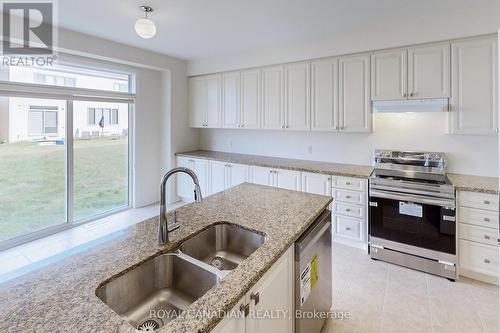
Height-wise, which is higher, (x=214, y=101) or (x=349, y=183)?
(x=214, y=101)

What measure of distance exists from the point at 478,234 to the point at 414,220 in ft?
1.73

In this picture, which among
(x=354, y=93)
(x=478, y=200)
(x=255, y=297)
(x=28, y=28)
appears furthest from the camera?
(x=354, y=93)

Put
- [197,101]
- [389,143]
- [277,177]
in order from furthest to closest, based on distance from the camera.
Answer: [197,101] < [277,177] < [389,143]

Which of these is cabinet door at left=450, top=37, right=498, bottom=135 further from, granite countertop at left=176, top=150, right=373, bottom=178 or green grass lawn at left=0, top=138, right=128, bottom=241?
green grass lawn at left=0, top=138, right=128, bottom=241

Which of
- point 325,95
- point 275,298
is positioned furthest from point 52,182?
point 325,95

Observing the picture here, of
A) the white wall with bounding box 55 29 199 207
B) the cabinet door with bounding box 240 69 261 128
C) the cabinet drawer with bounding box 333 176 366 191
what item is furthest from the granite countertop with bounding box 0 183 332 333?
the white wall with bounding box 55 29 199 207

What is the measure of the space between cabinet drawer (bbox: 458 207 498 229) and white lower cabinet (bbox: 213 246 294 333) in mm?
2132

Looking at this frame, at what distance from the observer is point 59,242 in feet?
11.3

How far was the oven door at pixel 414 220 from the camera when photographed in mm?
2617

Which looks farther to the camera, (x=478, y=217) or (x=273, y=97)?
(x=273, y=97)

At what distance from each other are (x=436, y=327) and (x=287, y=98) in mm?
3076

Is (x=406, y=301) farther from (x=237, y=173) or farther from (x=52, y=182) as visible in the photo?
(x=52, y=182)

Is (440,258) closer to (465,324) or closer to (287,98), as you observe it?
(465,324)

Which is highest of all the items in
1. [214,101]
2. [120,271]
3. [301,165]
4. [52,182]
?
[214,101]
